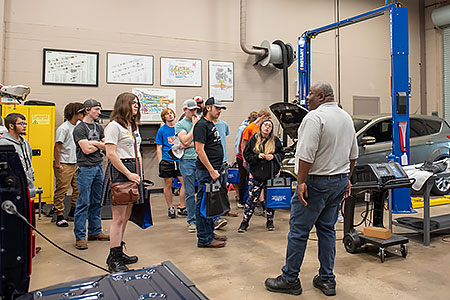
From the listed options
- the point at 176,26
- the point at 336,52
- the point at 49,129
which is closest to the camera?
the point at 49,129

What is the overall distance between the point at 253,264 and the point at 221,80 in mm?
5078

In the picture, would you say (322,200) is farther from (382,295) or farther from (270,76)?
(270,76)

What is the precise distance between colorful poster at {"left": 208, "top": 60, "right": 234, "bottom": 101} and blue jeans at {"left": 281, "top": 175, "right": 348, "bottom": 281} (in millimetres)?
5265

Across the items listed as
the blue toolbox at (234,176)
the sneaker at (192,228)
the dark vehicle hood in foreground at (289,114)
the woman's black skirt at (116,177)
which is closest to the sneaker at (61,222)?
the sneaker at (192,228)

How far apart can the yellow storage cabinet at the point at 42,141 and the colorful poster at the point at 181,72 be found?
2388 mm

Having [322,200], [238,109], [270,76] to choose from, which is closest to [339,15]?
[270,76]

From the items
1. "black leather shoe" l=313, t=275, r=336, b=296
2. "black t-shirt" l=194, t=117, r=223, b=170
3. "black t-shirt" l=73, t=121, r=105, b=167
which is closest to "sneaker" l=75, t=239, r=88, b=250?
"black t-shirt" l=73, t=121, r=105, b=167

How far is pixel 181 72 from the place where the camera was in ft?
23.7

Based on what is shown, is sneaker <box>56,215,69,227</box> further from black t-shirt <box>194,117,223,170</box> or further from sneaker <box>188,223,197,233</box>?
black t-shirt <box>194,117,223,170</box>

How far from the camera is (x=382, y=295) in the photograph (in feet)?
8.09

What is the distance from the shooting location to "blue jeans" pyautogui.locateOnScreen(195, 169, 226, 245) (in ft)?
11.2

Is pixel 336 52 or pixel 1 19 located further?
pixel 336 52

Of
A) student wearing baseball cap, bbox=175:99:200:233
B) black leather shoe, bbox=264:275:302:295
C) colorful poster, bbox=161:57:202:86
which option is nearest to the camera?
black leather shoe, bbox=264:275:302:295

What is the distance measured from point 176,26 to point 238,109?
2.11m
